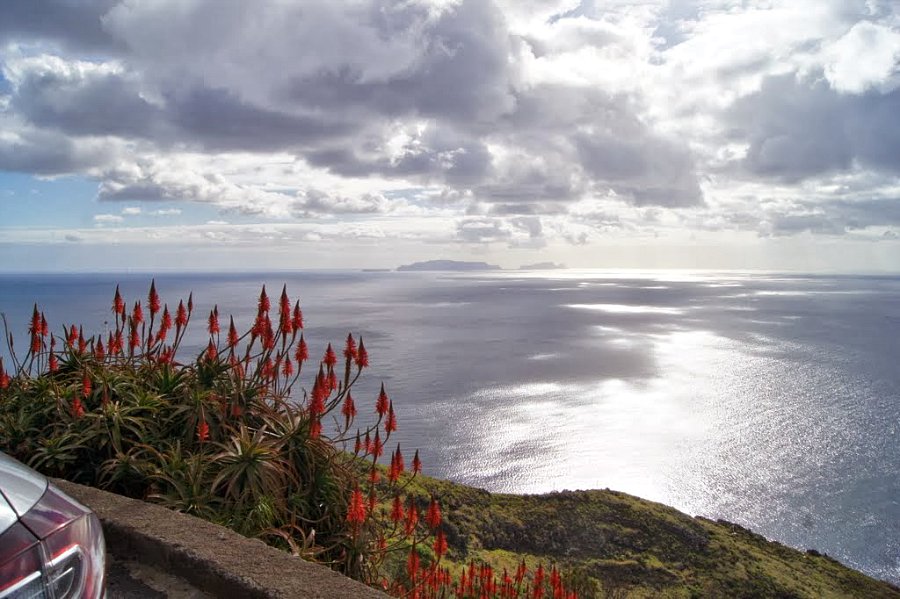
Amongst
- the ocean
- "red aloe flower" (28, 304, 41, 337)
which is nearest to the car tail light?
"red aloe flower" (28, 304, 41, 337)

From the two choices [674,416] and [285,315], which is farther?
[674,416]

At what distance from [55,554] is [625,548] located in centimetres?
1635

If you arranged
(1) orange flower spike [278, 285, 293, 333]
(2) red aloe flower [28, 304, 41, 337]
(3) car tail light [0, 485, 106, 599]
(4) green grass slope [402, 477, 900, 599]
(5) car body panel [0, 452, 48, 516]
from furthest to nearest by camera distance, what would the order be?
1. (4) green grass slope [402, 477, 900, 599]
2. (2) red aloe flower [28, 304, 41, 337]
3. (1) orange flower spike [278, 285, 293, 333]
4. (5) car body panel [0, 452, 48, 516]
5. (3) car tail light [0, 485, 106, 599]

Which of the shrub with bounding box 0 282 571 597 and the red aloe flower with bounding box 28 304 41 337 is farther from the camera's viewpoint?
the red aloe flower with bounding box 28 304 41 337

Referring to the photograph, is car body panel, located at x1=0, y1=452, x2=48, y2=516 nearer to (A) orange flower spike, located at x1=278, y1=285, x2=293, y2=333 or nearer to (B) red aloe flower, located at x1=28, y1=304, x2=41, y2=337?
(A) orange flower spike, located at x1=278, y1=285, x2=293, y2=333

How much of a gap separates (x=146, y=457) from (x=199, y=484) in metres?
0.90

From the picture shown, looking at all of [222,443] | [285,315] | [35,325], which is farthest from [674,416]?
[35,325]

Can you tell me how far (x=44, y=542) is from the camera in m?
1.99

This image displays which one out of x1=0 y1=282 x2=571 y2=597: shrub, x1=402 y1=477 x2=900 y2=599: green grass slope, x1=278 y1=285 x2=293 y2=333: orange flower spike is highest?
x1=278 y1=285 x2=293 y2=333: orange flower spike

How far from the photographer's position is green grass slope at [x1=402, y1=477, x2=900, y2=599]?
14.0 m

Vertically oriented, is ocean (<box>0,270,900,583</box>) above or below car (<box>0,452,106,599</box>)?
below

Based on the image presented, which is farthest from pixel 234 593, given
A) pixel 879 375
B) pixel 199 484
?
pixel 879 375

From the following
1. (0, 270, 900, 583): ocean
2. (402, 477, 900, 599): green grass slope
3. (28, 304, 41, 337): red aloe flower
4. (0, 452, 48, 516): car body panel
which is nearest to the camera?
(0, 452, 48, 516): car body panel

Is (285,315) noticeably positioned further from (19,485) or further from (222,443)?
(19,485)
